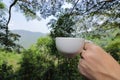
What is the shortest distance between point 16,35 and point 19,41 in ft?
0.87

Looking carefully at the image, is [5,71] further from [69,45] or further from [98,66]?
[98,66]

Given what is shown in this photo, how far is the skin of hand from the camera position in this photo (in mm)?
962

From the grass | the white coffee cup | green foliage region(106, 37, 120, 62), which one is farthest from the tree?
the white coffee cup

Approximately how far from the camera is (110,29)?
37.9 feet

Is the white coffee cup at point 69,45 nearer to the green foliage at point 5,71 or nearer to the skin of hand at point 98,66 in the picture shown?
the skin of hand at point 98,66

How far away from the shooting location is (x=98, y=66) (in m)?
0.98

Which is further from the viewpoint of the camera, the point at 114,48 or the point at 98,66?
the point at 114,48

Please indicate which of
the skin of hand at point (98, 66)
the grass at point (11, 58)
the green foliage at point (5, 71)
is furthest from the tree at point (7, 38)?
the skin of hand at point (98, 66)

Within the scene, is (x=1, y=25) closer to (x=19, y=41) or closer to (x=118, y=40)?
(x=19, y=41)

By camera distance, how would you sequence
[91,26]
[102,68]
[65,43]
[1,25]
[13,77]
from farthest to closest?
1. [91,26]
2. [1,25]
3. [13,77]
4. [65,43]
5. [102,68]

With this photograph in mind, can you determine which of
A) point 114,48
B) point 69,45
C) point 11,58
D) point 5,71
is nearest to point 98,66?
point 69,45

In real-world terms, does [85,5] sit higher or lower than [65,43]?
higher

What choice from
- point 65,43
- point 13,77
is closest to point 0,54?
point 13,77

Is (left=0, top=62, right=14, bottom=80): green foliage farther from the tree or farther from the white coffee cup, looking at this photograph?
the white coffee cup
